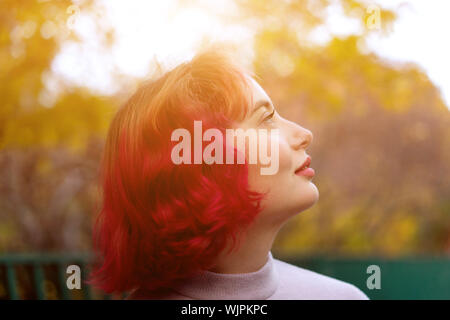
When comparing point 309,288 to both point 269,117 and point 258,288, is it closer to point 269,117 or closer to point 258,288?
point 258,288

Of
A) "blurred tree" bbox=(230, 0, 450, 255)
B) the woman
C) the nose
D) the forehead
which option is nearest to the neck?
the woman

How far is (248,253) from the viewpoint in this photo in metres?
1.38

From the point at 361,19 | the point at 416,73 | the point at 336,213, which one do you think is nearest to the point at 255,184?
the point at 361,19

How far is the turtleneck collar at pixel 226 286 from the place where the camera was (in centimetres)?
137

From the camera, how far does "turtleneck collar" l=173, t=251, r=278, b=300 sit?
54.1 inches

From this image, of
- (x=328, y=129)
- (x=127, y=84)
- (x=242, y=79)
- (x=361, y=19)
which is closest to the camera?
(x=242, y=79)

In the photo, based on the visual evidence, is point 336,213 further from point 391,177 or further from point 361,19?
point 361,19

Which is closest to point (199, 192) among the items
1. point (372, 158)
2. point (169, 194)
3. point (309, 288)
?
point (169, 194)

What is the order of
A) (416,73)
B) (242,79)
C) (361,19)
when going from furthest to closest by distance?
(416,73) < (361,19) < (242,79)

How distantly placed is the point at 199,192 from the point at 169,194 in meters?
0.08

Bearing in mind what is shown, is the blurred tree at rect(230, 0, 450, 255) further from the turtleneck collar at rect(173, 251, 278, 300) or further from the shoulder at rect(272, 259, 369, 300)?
the turtleneck collar at rect(173, 251, 278, 300)

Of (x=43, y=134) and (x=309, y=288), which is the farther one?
(x=43, y=134)
